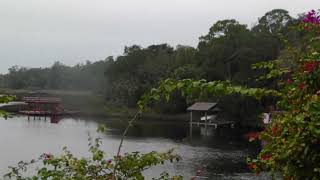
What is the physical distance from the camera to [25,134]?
3959 cm

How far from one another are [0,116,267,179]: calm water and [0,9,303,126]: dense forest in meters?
5.11

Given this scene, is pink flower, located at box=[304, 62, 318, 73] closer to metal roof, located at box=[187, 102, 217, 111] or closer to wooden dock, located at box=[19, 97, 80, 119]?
metal roof, located at box=[187, 102, 217, 111]

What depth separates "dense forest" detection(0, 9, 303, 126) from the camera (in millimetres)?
53812

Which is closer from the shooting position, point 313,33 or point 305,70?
point 305,70

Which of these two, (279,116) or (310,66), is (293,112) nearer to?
(310,66)

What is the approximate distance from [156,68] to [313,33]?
64347 millimetres

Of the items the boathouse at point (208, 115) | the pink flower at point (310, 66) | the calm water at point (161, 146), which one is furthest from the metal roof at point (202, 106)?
the pink flower at point (310, 66)

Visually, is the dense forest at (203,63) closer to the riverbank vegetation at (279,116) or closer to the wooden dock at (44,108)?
the wooden dock at (44,108)

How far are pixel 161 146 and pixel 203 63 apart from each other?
88.0ft

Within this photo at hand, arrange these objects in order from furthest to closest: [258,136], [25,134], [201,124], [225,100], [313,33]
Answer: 1. [225,100]
2. [201,124]
3. [25,134]
4. [313,33]
5. [258,136]

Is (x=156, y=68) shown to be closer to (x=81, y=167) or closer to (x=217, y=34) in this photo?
(x=217, y=34)

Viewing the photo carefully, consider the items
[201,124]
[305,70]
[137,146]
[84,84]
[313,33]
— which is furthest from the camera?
[84,84]

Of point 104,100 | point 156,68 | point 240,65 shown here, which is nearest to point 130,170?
point 240,65

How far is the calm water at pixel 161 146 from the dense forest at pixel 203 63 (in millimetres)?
5111
